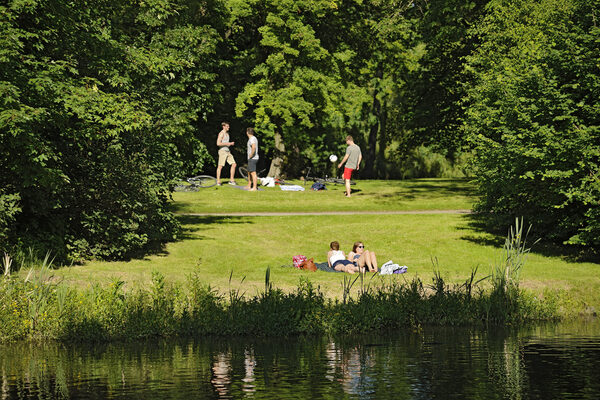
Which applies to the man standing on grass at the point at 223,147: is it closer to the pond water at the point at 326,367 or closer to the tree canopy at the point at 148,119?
the tree canopy at the point at 148,119

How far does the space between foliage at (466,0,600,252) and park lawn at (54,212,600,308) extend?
52.9 inches

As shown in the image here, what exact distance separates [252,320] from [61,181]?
584 cm

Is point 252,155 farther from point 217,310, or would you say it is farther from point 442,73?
point 217,310

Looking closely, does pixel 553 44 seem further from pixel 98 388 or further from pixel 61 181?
pixel 98 388

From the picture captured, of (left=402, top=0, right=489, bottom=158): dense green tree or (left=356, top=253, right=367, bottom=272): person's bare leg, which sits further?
(left=402, top=0, right=489, bottom=158): dense green tree

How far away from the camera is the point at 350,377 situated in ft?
39.6

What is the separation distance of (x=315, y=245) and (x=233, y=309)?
9.27 metres

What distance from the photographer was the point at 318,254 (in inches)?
950

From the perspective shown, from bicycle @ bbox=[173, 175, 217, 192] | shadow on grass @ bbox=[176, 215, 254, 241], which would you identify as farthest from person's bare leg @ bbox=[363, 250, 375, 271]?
bicycle @ bbox=[173, 175, 217, 192]

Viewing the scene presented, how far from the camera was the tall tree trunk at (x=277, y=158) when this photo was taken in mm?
44438

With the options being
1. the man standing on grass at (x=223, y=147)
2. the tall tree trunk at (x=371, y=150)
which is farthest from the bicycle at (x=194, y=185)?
the tall tree trunk at (x=371, y=150)

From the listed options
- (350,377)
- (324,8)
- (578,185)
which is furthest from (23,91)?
(324,8)

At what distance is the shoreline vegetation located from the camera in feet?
50.6

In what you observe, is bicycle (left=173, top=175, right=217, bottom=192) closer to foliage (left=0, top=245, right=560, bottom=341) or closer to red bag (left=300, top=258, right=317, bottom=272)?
red bag (left=300, top=258, right=317, bottom=272)
